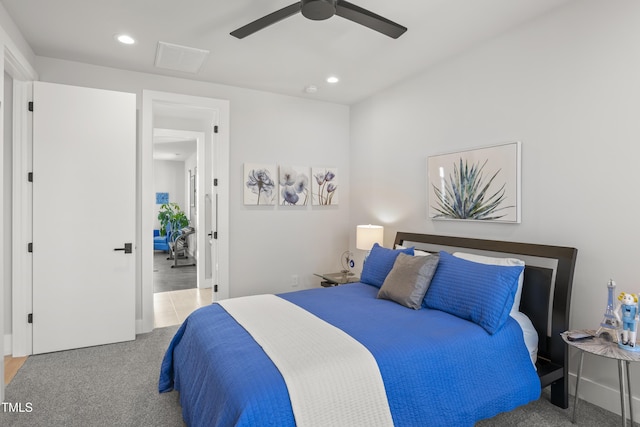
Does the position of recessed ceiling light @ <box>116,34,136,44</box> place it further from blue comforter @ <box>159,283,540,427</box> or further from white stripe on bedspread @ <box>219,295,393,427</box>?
white stripe on bedspread @ <box>219,295,393,427</box>

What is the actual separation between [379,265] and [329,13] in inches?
81.8

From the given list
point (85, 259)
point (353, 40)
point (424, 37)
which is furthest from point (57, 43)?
point (424, 37)

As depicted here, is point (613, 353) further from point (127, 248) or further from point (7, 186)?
point (7, 186)

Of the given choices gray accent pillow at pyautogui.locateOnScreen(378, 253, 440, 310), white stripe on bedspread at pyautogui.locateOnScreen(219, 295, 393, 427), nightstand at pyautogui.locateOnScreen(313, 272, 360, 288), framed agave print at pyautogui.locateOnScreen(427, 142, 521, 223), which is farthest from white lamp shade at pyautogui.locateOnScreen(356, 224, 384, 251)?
white stripe on bedspread at pyautogui.locateOnScreen(219, 295, 393, 427)

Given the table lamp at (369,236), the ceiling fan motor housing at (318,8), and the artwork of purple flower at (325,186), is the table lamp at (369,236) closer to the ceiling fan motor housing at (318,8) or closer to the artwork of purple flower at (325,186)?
the artwork of purple flower at (325,186)

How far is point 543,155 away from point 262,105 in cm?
303

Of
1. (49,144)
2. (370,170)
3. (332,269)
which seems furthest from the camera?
(332,269)

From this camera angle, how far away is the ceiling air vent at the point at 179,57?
10.3 ft

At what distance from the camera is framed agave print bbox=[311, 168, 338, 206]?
4.66m

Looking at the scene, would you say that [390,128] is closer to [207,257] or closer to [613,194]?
[613,194]

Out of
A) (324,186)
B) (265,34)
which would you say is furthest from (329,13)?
(324,186)

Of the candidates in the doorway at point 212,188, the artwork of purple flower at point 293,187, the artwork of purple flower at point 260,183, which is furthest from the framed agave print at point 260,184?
the doorway at point 212,188

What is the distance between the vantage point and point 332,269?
15.8 feet

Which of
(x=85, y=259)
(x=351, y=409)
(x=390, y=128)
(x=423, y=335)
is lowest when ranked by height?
(x=351, y=409)
